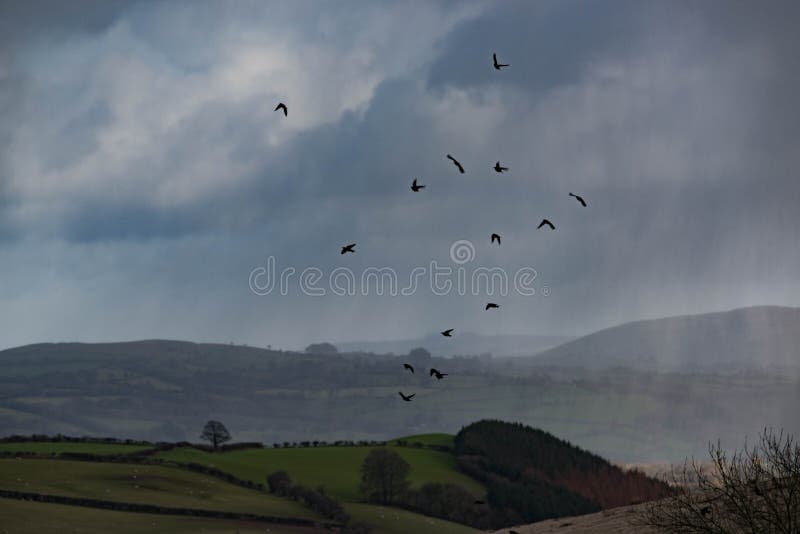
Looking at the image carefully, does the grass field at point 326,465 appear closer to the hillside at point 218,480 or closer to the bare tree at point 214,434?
the hillside at point 218,480

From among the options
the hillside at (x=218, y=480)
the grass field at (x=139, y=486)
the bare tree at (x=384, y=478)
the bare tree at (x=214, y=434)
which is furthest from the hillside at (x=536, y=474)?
the grass field at (x=139, y=486)

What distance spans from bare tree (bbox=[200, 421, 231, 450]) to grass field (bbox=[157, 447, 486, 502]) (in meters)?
3.52

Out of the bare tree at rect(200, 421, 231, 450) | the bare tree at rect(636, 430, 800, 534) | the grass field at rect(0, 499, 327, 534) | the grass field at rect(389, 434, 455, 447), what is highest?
the bare tree at rect(200, 421, 231, 450)

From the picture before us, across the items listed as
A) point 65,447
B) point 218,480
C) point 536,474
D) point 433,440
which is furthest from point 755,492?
point 433,440

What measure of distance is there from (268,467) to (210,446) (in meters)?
16.8

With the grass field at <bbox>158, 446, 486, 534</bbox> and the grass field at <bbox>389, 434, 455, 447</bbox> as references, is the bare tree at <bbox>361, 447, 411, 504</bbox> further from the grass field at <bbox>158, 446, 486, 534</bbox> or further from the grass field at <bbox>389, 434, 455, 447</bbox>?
the grass field at <bbox>389, 434, 455, 447</bbox>

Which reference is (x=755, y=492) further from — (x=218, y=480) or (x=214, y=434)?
(x=214, y=434)

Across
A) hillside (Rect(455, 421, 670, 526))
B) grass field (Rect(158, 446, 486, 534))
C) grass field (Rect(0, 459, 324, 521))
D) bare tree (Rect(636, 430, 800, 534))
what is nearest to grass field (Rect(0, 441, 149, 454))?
grass field (Rect(158, 446, 486, 534))

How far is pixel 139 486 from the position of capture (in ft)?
372

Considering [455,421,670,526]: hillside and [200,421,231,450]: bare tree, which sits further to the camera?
[200,421,231,450]: bare tree

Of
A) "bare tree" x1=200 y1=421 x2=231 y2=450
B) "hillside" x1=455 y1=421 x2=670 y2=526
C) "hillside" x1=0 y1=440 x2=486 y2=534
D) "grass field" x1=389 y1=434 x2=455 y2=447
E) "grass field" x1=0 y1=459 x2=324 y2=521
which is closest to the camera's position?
"grass field" x1=0 y1=459 x2=324 y2=521

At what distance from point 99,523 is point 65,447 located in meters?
57.3

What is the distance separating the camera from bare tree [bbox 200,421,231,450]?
159500mm

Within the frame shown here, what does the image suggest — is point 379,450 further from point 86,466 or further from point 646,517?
point 646,517
